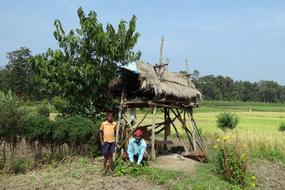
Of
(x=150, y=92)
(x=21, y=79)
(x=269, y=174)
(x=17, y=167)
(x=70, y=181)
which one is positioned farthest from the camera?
(x=21, y=79)

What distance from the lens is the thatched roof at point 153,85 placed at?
447 inches

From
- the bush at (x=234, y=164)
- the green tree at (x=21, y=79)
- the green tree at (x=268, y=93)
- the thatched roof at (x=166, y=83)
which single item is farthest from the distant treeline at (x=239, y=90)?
the bush at (x=234, y=164)

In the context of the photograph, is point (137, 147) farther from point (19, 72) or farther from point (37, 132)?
point (19, 72)

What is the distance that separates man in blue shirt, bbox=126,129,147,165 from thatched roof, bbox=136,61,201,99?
63.8 inches

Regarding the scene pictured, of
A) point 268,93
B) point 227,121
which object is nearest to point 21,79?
point 227,121

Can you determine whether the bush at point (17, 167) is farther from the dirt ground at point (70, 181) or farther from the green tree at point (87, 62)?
the green tree at point (87, 62)

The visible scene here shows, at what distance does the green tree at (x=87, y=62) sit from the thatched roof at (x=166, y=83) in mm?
1638

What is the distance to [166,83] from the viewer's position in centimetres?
1241

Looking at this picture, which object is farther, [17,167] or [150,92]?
[150,92]

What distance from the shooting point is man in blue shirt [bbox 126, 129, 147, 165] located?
10.3 meters

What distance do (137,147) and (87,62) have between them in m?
4.09

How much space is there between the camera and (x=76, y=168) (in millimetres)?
10281

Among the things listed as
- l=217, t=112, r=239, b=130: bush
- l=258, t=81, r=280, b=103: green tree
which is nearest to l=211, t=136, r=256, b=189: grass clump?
l=217, t=112, r=239, b=130: bush

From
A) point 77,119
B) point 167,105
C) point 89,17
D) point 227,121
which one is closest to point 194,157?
point 167,105
